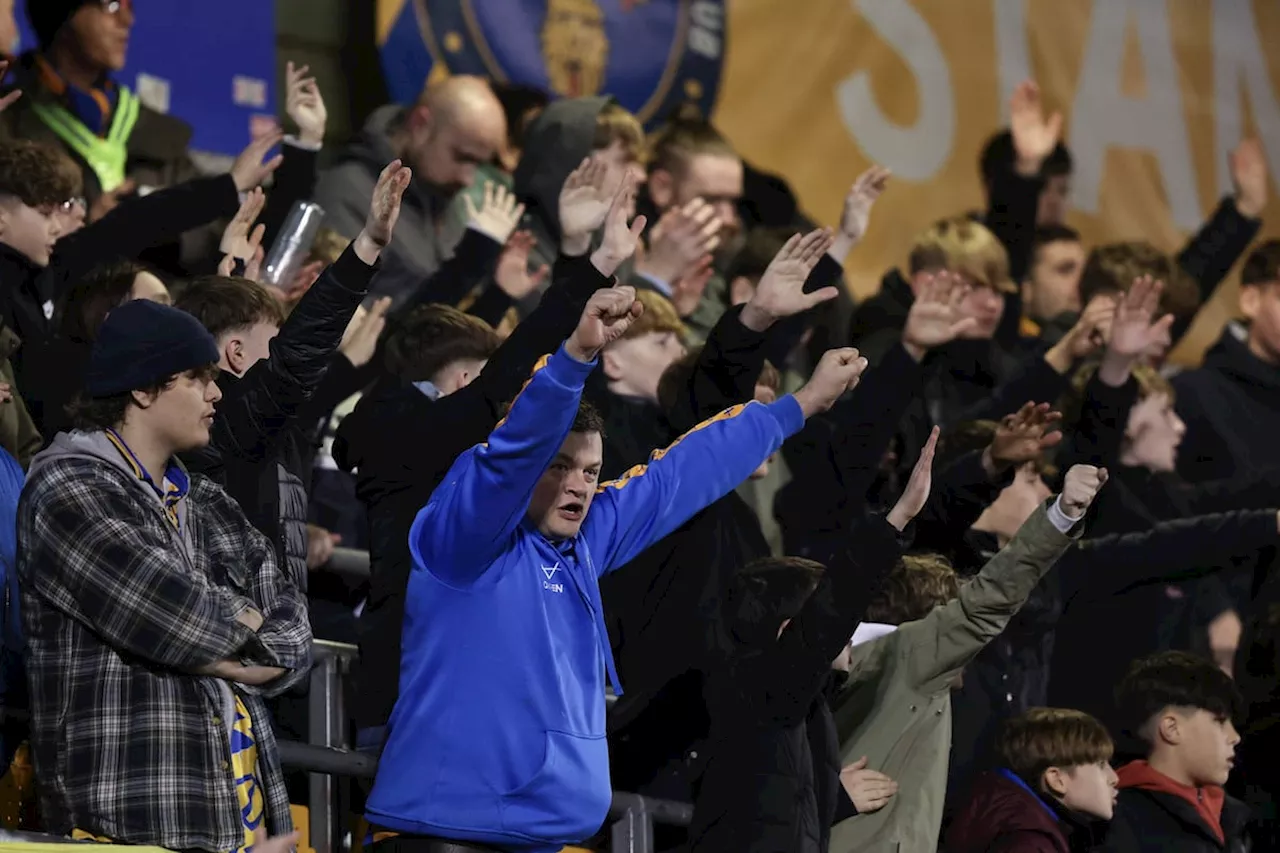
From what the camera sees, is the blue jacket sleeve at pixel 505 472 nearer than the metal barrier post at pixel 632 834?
Yes

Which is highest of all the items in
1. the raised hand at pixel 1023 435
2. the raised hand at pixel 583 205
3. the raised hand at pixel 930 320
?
the raised hand at pixel 583 205

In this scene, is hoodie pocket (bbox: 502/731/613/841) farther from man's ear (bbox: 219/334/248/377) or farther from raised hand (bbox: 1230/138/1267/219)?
raised hand (bbox: 1230/138/1267/219)

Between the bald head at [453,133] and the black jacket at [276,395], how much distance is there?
2.42 m

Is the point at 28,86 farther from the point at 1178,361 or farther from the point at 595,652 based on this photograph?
the point at 1178,361

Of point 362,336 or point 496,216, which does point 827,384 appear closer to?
point 362,336

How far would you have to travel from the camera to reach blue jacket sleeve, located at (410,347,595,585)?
404 centimetres

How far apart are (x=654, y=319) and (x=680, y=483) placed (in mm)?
1459

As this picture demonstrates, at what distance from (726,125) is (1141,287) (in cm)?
322

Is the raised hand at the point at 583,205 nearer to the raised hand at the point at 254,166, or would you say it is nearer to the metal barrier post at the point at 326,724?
the raised hand at the point at 254,166

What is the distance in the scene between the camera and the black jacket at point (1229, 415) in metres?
7.94

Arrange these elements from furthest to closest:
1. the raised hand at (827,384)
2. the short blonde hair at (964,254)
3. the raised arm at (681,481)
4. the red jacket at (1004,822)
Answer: the short blonde hair at (964,254)
the red jacket at (1004,822)
the raised hand at (827,384)
the raised arm at (681,481)

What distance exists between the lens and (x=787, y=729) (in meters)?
4.91

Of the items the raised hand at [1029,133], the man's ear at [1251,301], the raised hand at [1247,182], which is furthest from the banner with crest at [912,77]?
the man's ear at [1251,301]

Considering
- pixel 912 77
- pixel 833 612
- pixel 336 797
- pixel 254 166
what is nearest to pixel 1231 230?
pixel 912 77
